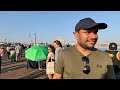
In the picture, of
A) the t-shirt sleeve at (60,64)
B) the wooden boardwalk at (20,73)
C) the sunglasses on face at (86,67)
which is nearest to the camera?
the sunglasses on face at (86,67)

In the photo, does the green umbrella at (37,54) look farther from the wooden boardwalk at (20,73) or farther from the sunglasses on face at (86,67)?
the sunglasses on face at (86,67)

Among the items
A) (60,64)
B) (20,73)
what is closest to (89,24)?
(60,64)

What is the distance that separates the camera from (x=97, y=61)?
142 cm

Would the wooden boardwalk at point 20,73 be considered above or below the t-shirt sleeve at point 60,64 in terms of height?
below

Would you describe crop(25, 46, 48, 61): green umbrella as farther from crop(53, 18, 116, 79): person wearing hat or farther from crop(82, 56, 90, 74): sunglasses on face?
crop(82, 56, 90, 74): sunglasses on face

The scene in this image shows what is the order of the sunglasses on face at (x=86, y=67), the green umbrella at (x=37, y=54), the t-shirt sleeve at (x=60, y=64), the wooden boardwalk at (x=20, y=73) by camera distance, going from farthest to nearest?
the green umbrella at (x=37, y=54) → the wooden boardwalk at (x=20, y=73) → the t-shirt sleeve at (x=60, y=64) → the sunglasses on face at (x=86, y=67)

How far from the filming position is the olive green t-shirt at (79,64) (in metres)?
1.32

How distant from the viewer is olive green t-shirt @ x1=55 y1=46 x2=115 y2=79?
132cm

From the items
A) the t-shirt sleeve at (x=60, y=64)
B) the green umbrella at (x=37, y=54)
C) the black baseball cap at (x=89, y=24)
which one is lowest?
the green umbrella at (x=37, y=54)

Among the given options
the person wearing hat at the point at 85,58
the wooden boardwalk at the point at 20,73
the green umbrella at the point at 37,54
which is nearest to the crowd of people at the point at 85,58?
the person wearing hat at the point at 85,58

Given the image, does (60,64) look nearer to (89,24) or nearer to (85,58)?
(85,58)
